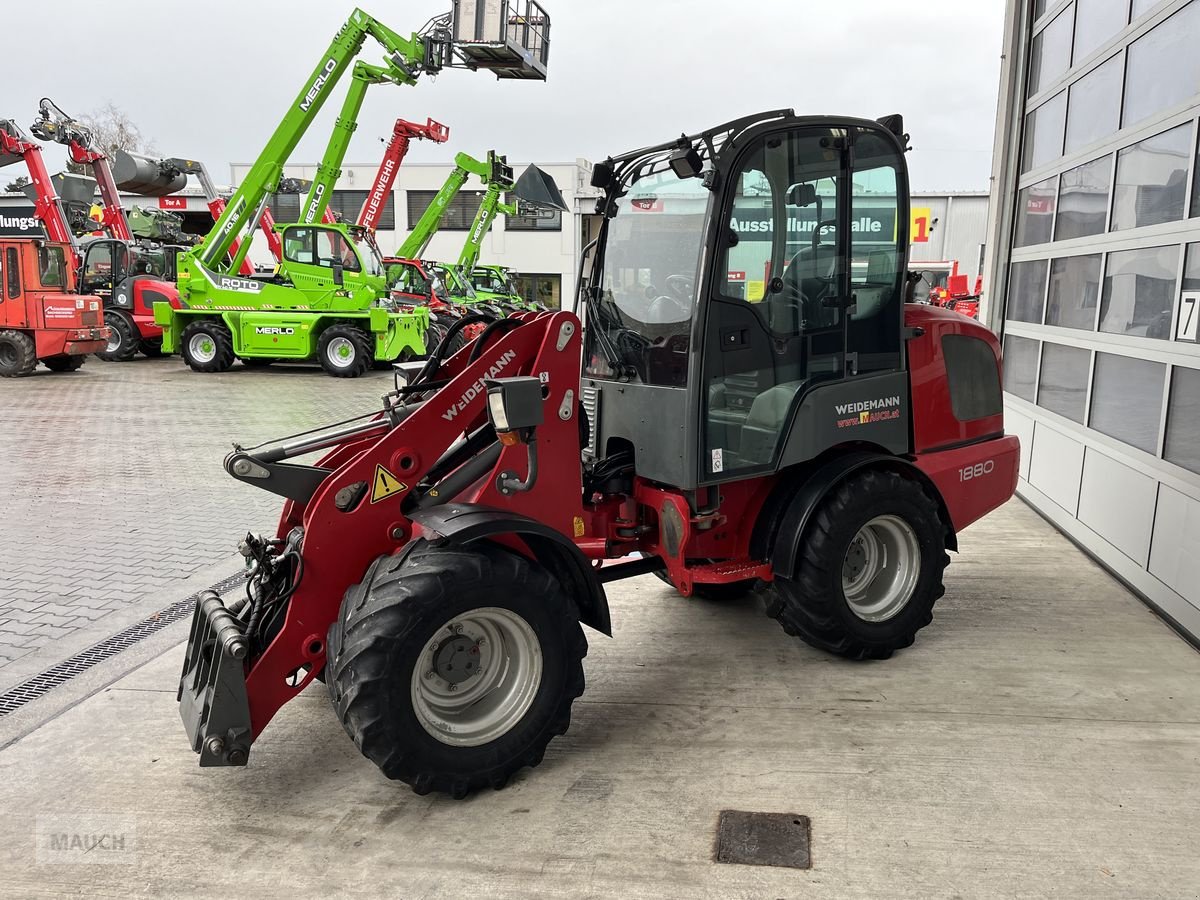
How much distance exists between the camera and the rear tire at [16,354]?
53.7 ft

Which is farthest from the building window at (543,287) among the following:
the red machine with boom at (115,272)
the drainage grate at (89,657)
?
the drainage grate at (89,657)

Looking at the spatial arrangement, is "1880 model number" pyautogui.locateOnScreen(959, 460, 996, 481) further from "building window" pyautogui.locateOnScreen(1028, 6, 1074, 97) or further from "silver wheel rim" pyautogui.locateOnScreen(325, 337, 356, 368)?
"silver wheel rim" pyautogui.locateOnScreen(325, 337, 356, 368)

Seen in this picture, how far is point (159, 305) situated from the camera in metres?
18.3

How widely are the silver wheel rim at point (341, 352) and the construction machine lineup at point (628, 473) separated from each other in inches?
503

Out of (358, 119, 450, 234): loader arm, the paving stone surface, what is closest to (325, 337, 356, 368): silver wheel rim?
the paving stone surface

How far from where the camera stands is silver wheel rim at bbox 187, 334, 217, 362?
60.0 ft

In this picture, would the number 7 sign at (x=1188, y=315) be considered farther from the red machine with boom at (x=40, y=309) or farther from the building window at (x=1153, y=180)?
the red machine with boom at (x=40, y=309)

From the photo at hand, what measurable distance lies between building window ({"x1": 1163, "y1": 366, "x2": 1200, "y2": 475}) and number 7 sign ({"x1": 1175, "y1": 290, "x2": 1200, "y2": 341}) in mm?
181

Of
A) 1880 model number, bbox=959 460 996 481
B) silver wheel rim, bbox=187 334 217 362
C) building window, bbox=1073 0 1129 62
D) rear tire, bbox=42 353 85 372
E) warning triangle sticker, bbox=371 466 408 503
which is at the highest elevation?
building window, bbox=1073 0 1129 62

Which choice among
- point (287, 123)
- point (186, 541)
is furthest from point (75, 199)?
point (186, 541)

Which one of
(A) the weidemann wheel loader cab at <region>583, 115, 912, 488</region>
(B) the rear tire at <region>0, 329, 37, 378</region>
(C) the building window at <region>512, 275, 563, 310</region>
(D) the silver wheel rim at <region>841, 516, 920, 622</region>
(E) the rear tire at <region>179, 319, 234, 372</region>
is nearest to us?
(A) the weidemann wheel loader cab at <region>583, 115, 912, 488</region>

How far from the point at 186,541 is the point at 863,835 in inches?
209

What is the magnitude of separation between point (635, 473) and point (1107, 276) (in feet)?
13.1

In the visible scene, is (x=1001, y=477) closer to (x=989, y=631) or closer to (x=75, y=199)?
(x=989, y=631)
